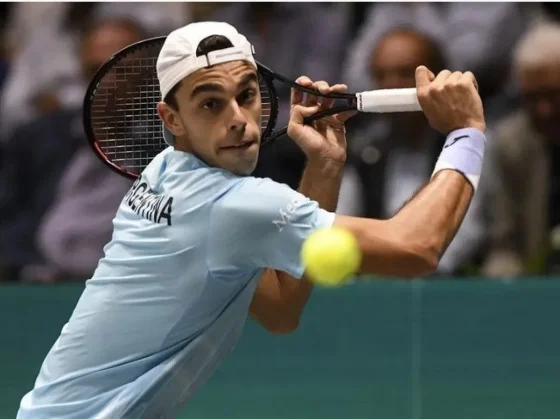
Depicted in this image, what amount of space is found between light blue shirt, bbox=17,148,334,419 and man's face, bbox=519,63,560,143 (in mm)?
3121

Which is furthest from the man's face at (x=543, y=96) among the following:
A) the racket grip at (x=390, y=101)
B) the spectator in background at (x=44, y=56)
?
the racket grip at (x=390, y=101)

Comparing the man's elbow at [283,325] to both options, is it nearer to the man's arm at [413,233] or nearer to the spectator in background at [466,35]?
the man's arm at [413,233]

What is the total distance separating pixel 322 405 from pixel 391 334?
0.47 metres

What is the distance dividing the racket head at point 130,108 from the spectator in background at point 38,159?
8.28 feet

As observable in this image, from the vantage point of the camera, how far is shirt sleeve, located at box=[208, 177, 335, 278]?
8.41 feet

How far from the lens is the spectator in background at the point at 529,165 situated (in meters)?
5.61

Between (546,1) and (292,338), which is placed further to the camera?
(546,1)

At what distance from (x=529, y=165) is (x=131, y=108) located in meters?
2.76

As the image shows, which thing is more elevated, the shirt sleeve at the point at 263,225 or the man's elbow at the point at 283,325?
the shirt sleeve at the point at 263,225

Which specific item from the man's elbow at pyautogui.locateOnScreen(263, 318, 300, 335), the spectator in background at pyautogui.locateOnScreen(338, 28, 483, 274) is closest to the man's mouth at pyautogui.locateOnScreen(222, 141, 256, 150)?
the man's elbow at pyautogui.locateOnScreen(263, 318, 300, 335)

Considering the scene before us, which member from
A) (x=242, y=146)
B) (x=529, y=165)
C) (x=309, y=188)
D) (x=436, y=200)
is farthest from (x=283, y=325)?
(x=529, y=165)

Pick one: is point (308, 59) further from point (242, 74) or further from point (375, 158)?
point (242, 74)

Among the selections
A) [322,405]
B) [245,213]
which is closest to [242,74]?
[245,213]

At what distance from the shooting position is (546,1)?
5.73 meters
